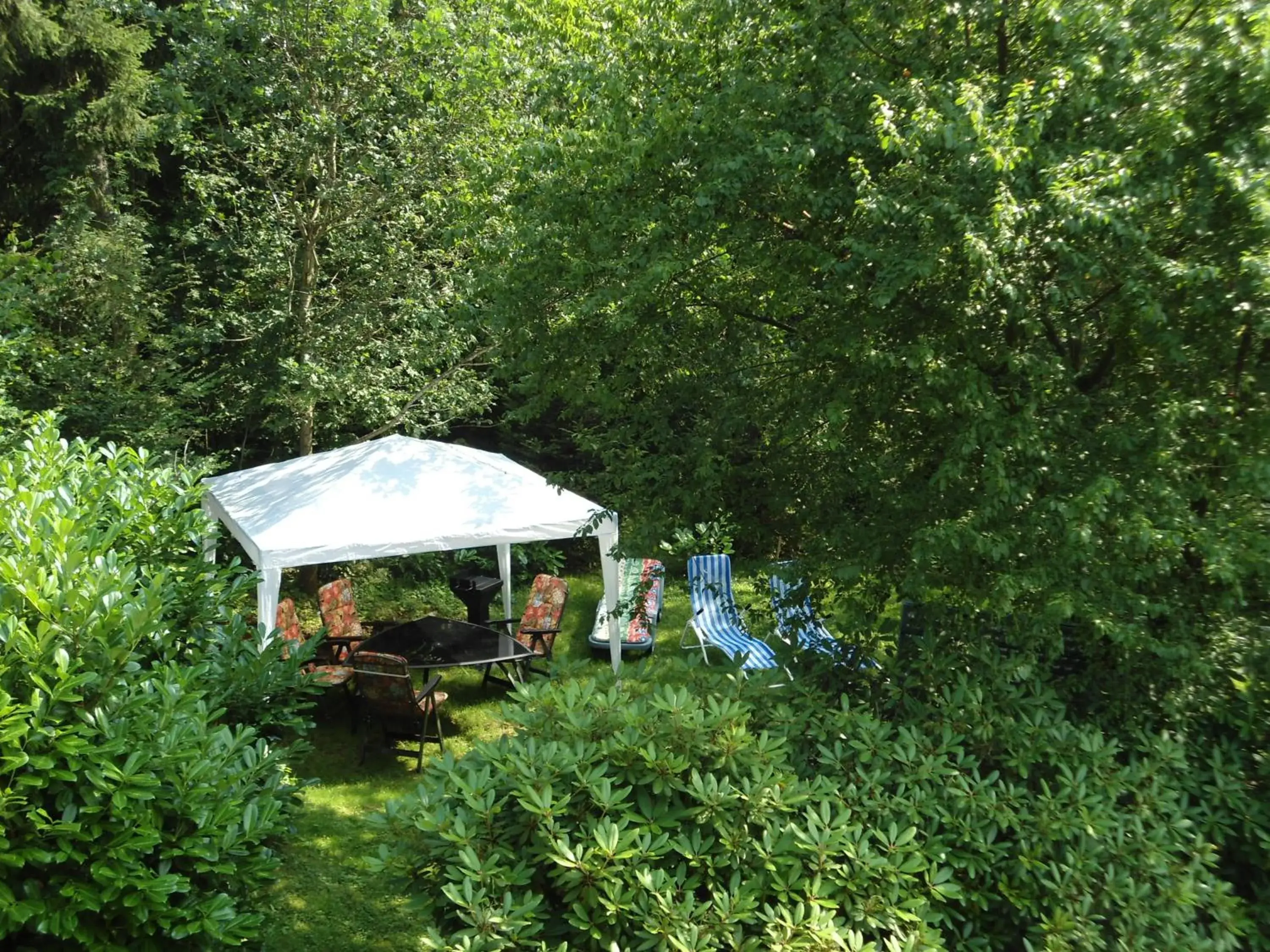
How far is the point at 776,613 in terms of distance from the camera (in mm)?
5316

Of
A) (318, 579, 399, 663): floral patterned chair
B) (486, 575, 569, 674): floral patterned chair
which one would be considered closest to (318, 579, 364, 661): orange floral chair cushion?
(318, 579, 399, 663): floral patterned chair

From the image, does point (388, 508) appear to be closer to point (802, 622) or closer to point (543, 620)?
point (543, 620)

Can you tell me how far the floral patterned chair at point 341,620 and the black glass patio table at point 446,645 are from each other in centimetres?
56

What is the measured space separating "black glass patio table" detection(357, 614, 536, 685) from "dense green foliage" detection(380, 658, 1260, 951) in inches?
168

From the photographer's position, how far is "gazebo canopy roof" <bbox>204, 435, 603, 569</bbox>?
770 centimetres

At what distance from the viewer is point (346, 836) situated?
6629mm

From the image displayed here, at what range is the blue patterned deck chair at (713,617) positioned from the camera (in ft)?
31.8

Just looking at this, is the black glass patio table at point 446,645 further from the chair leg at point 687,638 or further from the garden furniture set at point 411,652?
the chair leg at point 687,638

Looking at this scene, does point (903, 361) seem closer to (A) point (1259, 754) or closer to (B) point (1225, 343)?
(B) point (1225, 343)

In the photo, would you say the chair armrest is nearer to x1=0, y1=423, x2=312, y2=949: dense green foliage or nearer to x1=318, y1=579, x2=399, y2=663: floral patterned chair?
x1=318, y1=579, x2=399, y2=663: floral patterned chair

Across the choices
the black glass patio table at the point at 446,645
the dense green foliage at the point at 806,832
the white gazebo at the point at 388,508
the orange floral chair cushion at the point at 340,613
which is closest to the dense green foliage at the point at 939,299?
the dense green foliage at the point at 806,832

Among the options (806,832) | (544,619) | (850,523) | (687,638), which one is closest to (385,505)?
(544,619)

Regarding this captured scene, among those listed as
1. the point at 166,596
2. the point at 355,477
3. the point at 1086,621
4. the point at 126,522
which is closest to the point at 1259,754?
the point at 1086,621

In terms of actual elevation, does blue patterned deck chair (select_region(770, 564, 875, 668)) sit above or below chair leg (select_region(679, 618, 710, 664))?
above
